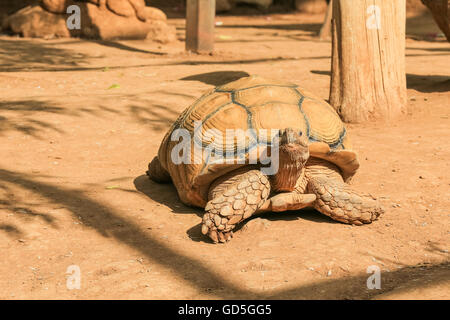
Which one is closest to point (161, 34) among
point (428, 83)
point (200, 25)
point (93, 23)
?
point (93, 23)

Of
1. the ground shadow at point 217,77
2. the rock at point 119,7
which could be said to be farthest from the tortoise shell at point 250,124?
the rock at point 119,7

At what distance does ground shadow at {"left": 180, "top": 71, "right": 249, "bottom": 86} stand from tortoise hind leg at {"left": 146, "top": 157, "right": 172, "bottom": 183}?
11.5ft

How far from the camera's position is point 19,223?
3.81 m

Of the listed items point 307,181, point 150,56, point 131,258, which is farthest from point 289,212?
point 150,56

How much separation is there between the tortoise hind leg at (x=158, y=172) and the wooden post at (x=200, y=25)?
21.6ft

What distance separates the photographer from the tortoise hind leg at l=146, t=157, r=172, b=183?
466cm

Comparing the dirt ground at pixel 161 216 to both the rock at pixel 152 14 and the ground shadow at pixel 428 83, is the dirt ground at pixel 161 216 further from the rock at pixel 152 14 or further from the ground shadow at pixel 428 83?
the rock at pixel 152 14

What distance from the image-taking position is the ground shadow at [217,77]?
27.0ft

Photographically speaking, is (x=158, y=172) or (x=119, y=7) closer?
(x=158, y=172)

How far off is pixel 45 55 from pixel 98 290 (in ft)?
28.3

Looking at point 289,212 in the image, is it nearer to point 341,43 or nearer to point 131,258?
point 131,258

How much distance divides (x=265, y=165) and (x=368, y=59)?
114 inches

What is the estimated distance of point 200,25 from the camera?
1102 centimetres

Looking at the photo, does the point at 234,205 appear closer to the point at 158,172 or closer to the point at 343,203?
the point at 343,203
